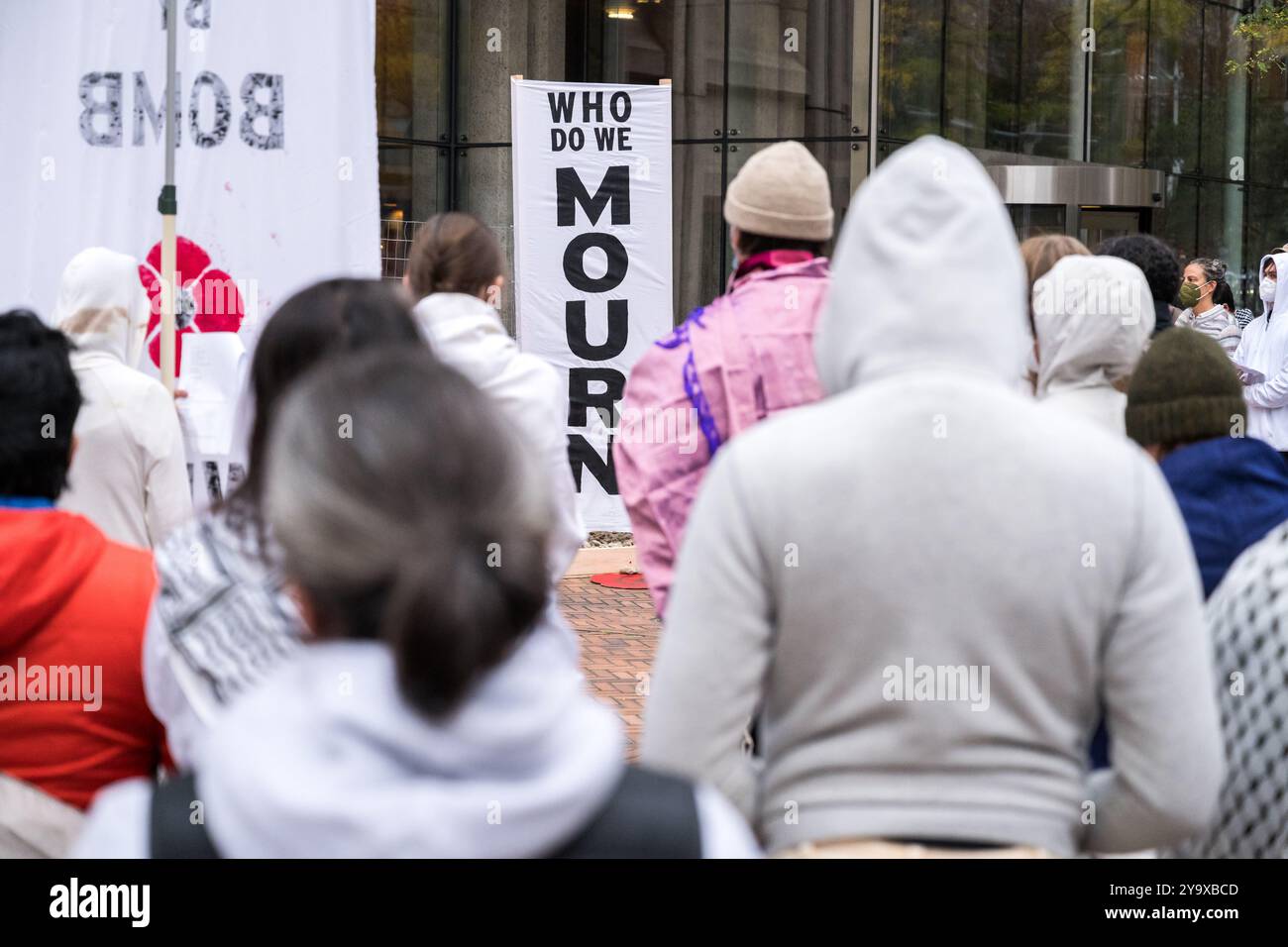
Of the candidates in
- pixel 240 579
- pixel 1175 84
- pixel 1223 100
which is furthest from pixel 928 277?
pixel 1223 100

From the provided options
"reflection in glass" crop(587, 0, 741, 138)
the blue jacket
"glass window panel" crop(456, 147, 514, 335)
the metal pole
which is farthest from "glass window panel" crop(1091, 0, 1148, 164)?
the blue jacket

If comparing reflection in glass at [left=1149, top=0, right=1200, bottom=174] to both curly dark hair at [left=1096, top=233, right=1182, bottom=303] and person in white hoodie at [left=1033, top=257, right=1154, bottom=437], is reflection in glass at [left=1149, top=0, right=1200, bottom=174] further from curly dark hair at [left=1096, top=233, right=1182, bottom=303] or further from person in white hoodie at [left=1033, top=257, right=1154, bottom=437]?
person in white hoodie at [left=1033, top=257, right=1154, bottom=437]

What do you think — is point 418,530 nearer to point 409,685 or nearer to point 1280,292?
point 409,685

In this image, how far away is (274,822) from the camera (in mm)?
1403

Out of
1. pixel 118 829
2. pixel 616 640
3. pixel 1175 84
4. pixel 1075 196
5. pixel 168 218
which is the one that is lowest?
pixel 616 640

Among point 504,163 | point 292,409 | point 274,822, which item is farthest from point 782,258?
point 504,163

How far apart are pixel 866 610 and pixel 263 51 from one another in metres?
4.19

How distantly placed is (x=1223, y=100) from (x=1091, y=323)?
2209 centimetres

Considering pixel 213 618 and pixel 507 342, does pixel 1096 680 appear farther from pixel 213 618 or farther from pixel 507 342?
pixel 507 342

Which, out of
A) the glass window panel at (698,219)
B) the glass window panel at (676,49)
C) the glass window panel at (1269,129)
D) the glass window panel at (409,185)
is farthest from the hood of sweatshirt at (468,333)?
the glass window panel at (1269,129)

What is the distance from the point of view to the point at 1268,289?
404 inches

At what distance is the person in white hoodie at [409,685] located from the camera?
140cm

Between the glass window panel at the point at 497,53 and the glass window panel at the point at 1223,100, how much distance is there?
1047 centimetres
